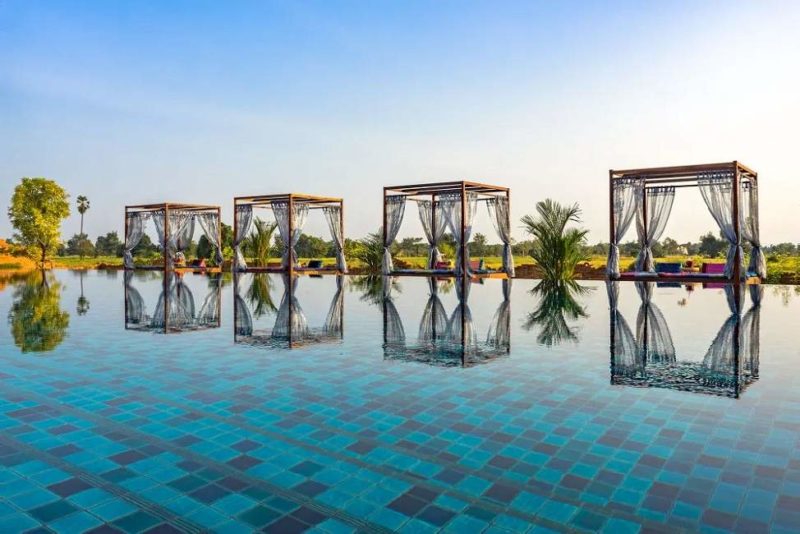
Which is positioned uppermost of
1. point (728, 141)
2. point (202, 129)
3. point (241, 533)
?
point (202, 129)

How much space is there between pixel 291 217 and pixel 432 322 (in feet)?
32.9

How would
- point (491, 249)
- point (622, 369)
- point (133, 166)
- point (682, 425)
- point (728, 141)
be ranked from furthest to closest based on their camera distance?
point (491, 249) → point (133, 166) → point (728, 141) → point (622, 369) → point (682, 425)

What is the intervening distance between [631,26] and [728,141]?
488 cm

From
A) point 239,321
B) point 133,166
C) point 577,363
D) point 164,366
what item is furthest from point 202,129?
point 577,363

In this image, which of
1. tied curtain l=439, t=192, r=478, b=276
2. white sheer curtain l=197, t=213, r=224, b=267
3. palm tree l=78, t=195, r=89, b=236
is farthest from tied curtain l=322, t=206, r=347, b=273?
palm tree l=78, t=195, r=89, b=236

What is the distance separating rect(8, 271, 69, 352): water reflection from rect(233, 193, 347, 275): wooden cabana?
264 inches

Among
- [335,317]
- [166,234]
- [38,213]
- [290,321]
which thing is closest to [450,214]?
[335,317]

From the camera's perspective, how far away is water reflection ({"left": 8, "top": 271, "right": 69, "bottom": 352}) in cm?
584

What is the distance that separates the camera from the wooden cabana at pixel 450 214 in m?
14.5

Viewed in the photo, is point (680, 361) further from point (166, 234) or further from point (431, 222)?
point (166, 234)

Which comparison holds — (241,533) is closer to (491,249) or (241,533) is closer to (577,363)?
(577,363)

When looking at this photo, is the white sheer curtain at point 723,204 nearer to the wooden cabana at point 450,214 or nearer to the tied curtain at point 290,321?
the wooden cabana at point 450,214

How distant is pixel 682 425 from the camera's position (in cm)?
315

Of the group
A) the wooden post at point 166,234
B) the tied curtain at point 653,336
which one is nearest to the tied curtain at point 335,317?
the tied curtain at point 653,336
